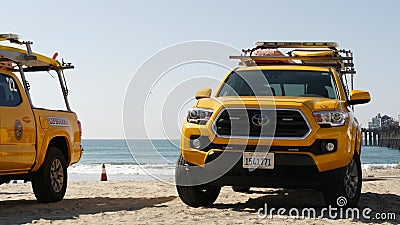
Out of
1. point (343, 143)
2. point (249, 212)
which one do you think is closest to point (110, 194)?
point (249, 212)

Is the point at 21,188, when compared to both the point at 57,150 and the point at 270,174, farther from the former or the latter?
the point at 270,174

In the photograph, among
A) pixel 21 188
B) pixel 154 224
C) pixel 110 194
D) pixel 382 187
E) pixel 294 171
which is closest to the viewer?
pixel 154 224

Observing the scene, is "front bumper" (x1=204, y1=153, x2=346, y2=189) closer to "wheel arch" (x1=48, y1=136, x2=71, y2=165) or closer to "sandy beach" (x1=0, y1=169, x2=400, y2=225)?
"sandy beach" (x1=0, y1=169, x2=400, y2=225)

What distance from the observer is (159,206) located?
9312 millimetres

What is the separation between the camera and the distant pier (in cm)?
9125

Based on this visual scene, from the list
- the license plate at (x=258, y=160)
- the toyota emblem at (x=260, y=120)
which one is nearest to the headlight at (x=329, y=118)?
the toyota emblem at (x=260, y=120)

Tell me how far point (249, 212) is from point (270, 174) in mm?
645

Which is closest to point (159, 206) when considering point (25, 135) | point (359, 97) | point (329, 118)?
point (25, 135)

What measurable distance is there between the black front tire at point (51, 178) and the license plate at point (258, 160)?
3.29m

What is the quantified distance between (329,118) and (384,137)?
9807 centimetres

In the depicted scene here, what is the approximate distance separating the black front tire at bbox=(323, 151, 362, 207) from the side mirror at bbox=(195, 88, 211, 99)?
6.94 feet

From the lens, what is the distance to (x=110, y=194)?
466 inches

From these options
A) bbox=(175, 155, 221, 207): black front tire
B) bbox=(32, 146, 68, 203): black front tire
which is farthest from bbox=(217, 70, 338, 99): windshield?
bbox=(32, 146, 68, 203): black front tire

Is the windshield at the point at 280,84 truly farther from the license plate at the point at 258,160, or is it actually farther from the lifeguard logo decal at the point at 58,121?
the lifeguard logo decal at the point at 58,121
